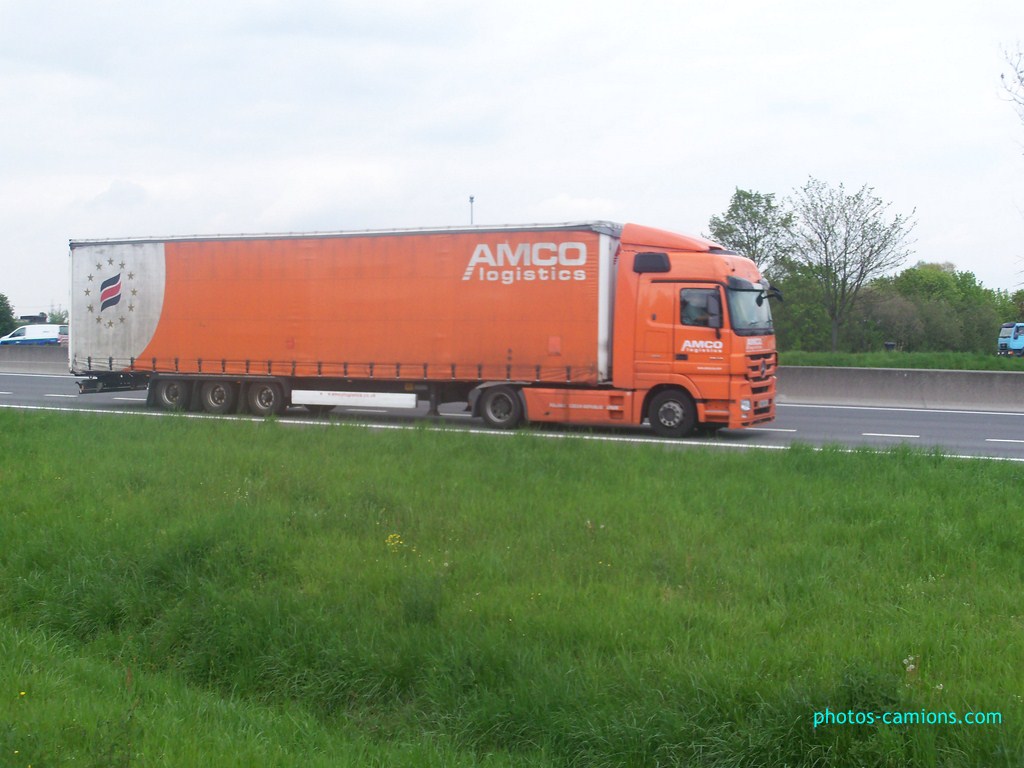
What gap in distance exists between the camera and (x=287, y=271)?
799 inches

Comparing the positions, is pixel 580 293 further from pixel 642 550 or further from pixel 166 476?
pixel 642 550

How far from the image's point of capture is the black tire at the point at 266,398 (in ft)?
68.0

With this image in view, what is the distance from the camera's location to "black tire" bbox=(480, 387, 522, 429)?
18.5 m

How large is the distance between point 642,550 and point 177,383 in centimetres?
1585

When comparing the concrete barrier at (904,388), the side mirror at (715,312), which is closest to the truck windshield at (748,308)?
the side mirror at (715,312)

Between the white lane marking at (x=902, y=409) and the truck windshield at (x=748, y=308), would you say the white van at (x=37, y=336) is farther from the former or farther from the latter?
the truck windshield at (x=748, y=308)

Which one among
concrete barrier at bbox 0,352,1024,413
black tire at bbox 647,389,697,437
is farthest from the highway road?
concrete barrier at bbox 0,352,1024,413

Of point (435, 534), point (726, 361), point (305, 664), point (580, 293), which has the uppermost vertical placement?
point (580, 293)

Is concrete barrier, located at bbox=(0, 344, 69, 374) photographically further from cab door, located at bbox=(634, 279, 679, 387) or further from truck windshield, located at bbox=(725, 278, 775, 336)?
truck windshield, located at bbox=(725, 278, 775, 336)

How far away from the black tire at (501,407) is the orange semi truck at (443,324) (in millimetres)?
36

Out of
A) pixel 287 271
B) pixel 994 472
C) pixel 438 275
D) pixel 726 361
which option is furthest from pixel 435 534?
pixel 287 271

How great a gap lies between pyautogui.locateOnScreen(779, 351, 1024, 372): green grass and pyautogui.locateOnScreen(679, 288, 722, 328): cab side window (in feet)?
44.1

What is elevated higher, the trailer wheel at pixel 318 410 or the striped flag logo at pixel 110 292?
the striped flag logo at pixel 110 292

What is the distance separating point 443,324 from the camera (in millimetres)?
18969
